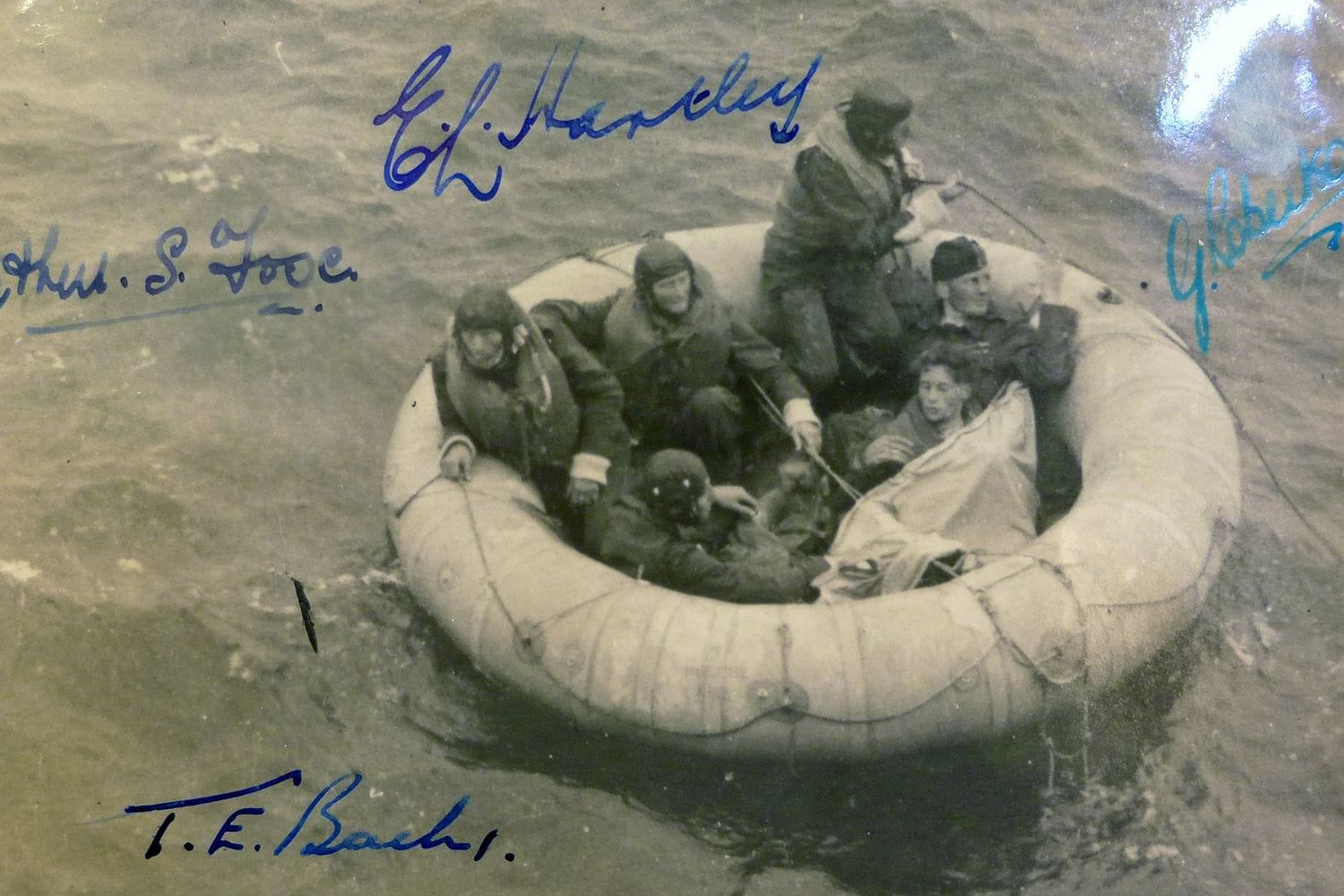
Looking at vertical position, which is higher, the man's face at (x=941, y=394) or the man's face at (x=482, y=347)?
the man's face at (x=482, y=347)

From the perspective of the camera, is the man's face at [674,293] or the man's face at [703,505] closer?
the man's face at [703,505]

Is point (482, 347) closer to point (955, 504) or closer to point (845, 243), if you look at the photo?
point (845, 243)

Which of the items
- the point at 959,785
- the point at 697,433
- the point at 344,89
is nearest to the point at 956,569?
the point at 959,785

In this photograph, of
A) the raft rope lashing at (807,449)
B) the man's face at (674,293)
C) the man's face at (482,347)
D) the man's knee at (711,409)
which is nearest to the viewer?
the man's face at (482,347)

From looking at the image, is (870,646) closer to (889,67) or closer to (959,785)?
(959,785)
